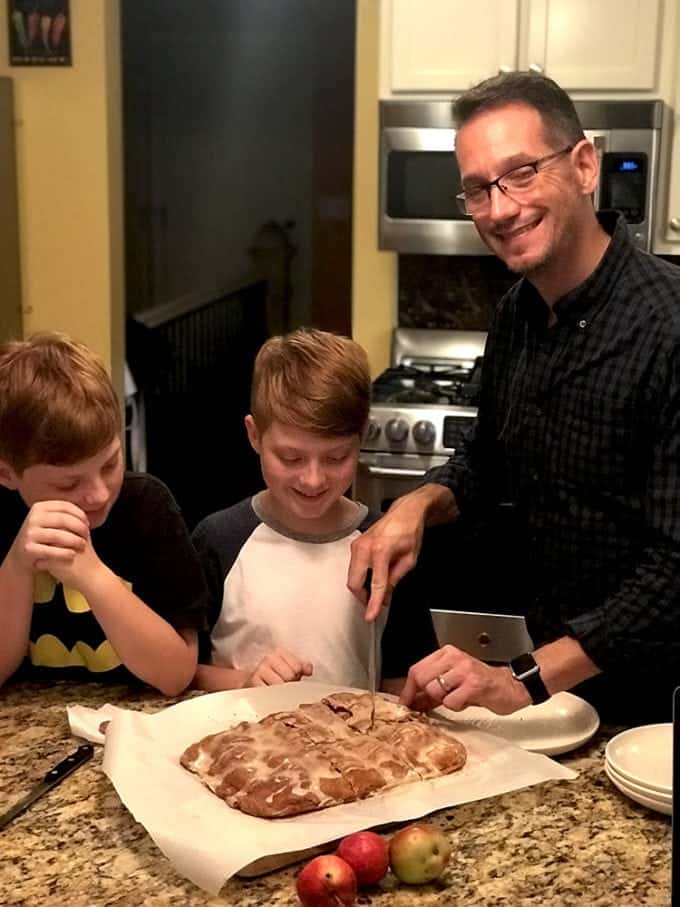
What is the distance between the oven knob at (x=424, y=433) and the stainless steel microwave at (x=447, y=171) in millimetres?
526

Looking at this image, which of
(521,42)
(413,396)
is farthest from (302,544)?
(521,42)

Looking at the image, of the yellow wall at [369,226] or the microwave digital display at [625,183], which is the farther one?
the yellow wall at [369,226]

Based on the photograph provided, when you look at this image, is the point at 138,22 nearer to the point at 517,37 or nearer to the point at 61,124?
the point at 61,124

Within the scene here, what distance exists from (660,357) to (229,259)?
484cm

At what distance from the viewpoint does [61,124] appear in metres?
3.71

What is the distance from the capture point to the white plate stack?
118 centimetres

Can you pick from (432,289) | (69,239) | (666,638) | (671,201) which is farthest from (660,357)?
(69,239)

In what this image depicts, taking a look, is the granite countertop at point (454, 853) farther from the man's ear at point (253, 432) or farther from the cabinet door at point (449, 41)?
the cabinet door at point (449, 41)

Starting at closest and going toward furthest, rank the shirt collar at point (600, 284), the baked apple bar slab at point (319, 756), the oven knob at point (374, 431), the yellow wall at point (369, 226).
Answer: the baked apple bar slab at point (319, 756)
the shirt collar at point (600, 284)
the oven knob at point (374, 431)
the yellow wall at point (369, 226)

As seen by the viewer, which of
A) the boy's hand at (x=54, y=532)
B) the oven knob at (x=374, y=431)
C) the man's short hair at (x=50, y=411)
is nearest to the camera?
the boy's hand at (x=54, y=532)

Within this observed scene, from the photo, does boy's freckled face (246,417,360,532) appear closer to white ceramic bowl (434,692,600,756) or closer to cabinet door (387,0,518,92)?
white ceramic bowl (434,692,600,756)

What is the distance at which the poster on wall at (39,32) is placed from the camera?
143 inches

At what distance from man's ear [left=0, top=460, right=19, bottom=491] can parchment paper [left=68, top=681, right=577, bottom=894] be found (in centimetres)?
30

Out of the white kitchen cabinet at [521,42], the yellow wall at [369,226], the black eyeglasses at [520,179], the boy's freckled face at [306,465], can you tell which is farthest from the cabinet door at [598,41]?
the boy's freckled face at [306,465]
